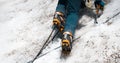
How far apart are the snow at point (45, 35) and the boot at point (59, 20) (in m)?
0.64

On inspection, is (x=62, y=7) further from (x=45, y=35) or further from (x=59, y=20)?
(x=45, y=35)

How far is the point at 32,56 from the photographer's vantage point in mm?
8641

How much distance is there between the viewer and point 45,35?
9.48 metres

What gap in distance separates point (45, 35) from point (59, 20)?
4.73 feet

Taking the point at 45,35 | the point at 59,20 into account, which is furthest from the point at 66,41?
the point at 45,35

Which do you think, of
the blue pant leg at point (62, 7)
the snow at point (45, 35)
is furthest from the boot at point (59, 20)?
the snow at point (45, 35)

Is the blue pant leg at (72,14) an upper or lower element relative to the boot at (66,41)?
upper

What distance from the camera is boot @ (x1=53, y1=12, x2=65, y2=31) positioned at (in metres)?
8.20

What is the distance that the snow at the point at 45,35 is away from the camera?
7.53 meters

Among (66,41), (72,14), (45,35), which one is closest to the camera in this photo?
(66,41)

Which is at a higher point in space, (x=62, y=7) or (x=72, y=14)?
(x=62, y=7)

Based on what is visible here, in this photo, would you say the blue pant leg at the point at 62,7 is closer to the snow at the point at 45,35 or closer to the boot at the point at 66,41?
the snow at the point at 45,35

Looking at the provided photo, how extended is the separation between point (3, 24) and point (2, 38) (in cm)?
133

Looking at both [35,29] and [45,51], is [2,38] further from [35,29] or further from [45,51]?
[45,51]
